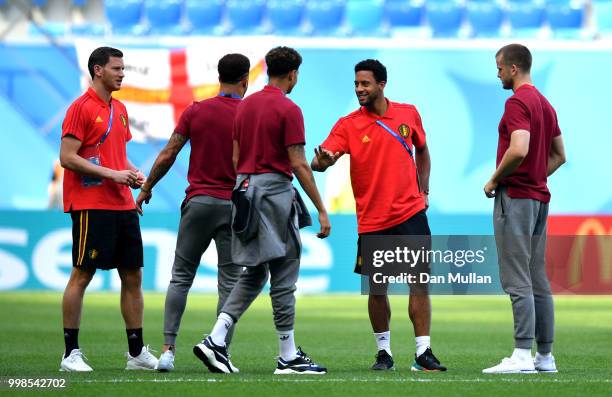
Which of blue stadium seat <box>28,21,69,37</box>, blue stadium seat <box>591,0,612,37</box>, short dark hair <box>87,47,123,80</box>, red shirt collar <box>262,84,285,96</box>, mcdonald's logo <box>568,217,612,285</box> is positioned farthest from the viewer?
blue stadium seat <box>591,0,612,37</box>

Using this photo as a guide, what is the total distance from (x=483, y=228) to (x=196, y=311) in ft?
16.3

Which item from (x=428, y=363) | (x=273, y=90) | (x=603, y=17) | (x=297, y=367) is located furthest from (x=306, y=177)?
(x=603, y=17)

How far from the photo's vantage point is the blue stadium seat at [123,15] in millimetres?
25641

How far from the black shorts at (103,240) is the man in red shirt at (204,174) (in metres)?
0.27

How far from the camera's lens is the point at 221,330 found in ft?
25.0

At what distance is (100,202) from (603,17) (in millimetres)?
18900

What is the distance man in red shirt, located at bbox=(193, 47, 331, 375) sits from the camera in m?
7.60

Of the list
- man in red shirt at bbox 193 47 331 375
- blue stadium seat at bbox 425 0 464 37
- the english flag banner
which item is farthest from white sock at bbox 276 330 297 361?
blue stadium seat at bbox 425 0 464 37

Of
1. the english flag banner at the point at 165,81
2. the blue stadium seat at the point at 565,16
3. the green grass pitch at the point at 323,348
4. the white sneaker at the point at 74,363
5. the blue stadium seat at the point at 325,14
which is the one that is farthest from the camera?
the blue stadium seat at the point at 565,16

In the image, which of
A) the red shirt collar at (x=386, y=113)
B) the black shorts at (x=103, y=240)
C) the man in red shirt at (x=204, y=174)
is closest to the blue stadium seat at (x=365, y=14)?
the red shirt collar at (x=386, y=113)

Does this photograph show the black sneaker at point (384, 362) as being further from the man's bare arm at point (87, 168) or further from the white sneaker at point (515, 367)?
the man's bare arm at point (87, 168)

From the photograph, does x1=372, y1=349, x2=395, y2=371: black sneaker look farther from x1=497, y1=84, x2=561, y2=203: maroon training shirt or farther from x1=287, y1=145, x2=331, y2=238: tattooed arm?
x1=497, y1=84, x2=561, y2=203: maroon training shirt

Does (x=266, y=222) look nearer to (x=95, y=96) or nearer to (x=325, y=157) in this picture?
(x=325, y=157)

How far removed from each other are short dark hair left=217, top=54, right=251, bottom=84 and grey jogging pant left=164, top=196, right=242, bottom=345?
2.58 ft
